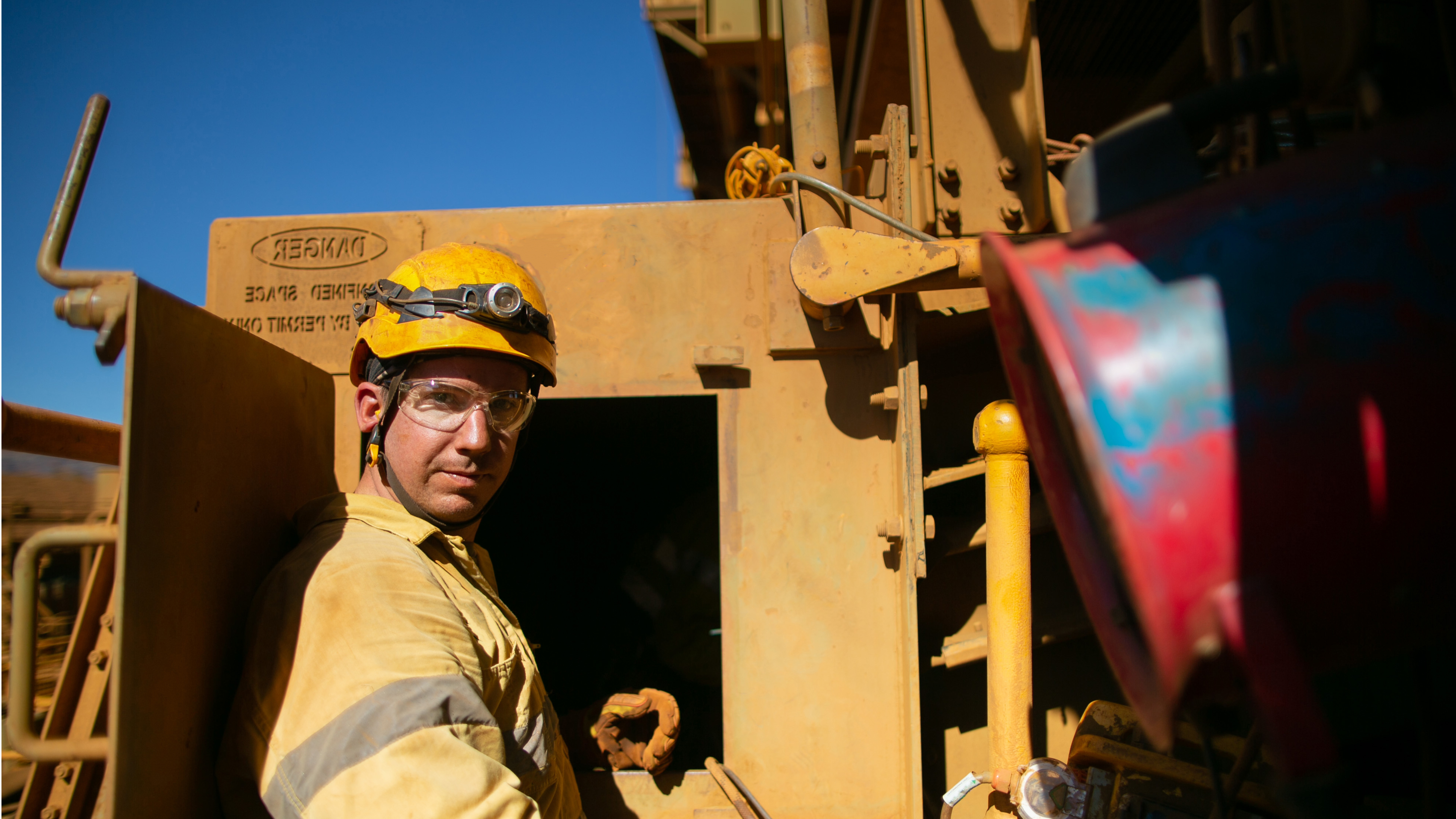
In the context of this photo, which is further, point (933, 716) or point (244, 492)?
point (933, 716)

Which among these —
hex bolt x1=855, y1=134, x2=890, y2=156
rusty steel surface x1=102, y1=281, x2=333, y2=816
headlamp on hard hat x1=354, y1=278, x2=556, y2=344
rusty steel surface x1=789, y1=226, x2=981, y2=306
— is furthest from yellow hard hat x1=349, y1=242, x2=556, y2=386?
hex bolt x1=855, y1=134, x2=890, y2=156

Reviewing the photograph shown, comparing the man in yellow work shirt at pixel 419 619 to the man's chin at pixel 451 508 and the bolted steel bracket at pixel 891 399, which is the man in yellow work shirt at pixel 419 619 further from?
the bolted steel bracket at pixel 891 399

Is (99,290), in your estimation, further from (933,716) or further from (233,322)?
(933,716)

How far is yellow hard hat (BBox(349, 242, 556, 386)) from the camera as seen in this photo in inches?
70.0

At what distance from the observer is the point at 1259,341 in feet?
2.35

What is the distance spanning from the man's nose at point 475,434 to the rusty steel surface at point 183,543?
1.35 feet

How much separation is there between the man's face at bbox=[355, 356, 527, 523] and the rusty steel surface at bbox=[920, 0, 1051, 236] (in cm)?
138

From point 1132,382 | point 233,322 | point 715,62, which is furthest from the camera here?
point 715,62

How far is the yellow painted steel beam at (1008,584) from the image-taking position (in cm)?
192

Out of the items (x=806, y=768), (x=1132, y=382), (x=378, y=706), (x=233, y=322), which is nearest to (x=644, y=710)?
(x=806, y=768)

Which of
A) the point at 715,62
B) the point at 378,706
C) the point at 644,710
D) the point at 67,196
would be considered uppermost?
the point at 715,62

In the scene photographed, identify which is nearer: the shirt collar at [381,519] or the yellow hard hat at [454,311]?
the shirt collar at [381,519]

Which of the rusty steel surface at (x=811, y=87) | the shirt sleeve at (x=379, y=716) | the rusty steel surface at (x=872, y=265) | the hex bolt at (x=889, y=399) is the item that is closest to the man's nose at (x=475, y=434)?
the shirt sleeve at (x=379, y=716)

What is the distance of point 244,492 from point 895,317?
1655 mm
